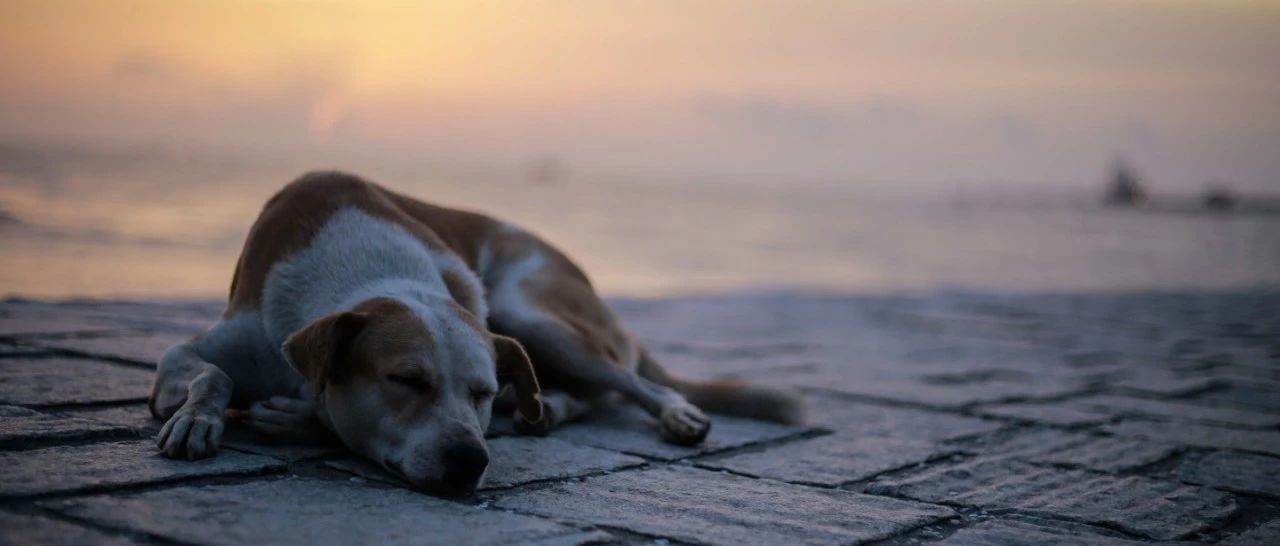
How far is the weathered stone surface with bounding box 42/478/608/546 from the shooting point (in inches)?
92.2

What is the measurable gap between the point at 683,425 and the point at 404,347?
1184 millimetres

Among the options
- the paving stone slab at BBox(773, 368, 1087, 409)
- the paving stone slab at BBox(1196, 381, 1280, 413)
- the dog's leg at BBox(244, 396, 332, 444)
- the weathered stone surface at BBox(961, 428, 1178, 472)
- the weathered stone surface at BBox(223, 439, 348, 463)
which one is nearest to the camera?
the weathered stone surface at BBox(223, 439, 348, 463)

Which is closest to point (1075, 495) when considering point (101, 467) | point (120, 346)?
point (101, 467)

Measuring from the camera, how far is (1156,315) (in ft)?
34.1

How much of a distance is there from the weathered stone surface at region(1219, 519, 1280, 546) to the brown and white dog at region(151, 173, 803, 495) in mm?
1585

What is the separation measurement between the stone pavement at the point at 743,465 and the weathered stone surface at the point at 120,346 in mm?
25

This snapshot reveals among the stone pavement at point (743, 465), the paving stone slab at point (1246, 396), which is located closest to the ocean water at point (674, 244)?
the stone pavement at point (743, 465)

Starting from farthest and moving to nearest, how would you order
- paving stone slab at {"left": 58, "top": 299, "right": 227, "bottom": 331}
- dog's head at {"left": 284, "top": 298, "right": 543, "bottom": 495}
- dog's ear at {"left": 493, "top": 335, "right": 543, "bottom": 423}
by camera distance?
paving stone slab at {"left": 58, "top": 299, "right": 227, "bottom": 331}, dog's ear at {"left": 493, "top": 335, "right": 543, "bottom": 423}, dog's head at {"left": 284, "top": 298, "right": 543, "bottom": 495}

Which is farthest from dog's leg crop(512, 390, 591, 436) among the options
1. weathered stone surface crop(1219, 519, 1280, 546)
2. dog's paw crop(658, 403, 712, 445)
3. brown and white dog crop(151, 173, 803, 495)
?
weathered stone surface crop(1219, 519, 1280, 546)

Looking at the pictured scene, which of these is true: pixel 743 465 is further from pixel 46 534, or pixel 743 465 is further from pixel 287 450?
pixel 46 534

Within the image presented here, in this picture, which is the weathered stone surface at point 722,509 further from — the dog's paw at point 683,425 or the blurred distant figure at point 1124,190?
the blurred distant figure at point 1124,190

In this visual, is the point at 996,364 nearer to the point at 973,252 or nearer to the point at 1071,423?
the point at 1071,423

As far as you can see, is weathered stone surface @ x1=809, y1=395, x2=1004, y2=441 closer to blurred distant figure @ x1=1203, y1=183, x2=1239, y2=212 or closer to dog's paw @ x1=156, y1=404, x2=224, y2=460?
dog's paw @ x1=156, y1=404, x2=224, y2=460

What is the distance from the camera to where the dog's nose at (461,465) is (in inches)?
112
